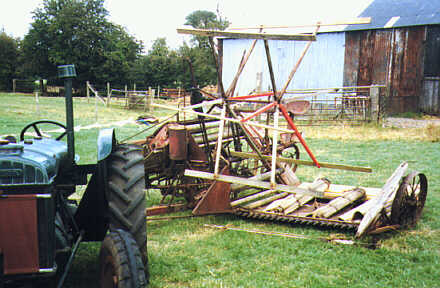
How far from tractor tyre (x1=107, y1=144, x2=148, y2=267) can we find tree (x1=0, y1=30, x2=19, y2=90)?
44.0 meters

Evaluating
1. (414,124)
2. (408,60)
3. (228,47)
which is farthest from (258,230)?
(228,47)

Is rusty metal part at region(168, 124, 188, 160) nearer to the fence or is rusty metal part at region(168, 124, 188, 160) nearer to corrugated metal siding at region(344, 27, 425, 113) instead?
the fence

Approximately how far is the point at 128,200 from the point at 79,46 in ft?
152

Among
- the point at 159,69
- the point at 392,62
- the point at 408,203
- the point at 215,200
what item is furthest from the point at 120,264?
the point at 159,69

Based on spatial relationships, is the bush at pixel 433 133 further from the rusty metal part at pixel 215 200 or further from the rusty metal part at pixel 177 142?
the rusty metal part at pixel 177 142

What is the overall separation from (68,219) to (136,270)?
1.29m

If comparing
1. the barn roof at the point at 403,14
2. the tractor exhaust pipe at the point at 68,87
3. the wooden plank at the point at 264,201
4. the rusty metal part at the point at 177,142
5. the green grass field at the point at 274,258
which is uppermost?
the barn roof at the point at 403,14

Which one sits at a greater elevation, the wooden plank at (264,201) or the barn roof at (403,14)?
the barn roof at (403,14)

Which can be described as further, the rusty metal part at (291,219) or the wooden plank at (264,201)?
the wooden plank at (264,201)

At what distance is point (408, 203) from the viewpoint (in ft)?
15.8

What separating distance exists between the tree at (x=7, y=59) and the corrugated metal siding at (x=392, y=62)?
3589cm

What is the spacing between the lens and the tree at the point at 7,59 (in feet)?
142

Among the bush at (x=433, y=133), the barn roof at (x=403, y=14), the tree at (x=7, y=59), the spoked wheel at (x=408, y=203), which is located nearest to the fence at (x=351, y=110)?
the bush at (x=433, y=133)

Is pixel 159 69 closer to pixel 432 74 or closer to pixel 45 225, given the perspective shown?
pixel 432 74
